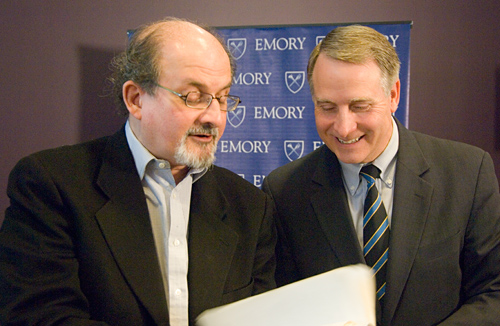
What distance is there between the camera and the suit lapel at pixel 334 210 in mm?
1765

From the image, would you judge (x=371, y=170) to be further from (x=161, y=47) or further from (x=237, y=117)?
(x=237, y=117)

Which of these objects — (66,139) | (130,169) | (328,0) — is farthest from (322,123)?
(66,139)

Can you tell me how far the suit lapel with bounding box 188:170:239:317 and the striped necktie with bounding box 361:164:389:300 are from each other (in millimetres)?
509

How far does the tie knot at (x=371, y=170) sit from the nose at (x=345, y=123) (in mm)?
171

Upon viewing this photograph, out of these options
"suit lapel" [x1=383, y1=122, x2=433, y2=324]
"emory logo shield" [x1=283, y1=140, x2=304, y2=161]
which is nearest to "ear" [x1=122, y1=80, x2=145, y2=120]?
"suit lapel" [x1=383, y1=122, x2=433, y2=324]

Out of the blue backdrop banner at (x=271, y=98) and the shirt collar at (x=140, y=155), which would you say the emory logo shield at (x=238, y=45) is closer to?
the blue backdrop banner at (x=271, y=98)

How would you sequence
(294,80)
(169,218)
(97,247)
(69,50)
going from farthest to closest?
(69,50) < (294,80) < (169,218) < (97,247)

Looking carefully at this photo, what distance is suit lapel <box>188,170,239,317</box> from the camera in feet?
5.15

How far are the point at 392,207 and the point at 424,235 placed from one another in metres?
0.16

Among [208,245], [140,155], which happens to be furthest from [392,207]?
[140,155]

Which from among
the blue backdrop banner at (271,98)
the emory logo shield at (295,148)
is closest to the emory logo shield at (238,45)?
the blue backdrop banner at (271,98)

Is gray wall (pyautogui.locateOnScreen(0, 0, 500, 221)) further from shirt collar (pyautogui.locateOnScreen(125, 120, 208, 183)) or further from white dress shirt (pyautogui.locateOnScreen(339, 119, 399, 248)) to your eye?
shirt collar (pyautogui.locateOnScreen(125, 120, 208, 183))

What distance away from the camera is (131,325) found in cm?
147

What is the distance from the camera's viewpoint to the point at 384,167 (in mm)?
1867
